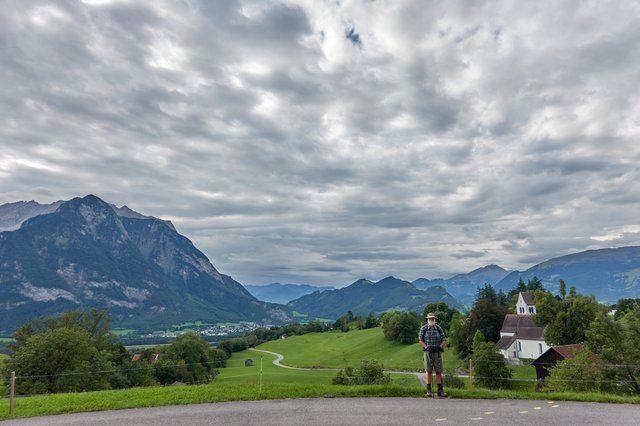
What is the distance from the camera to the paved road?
11.7 metres

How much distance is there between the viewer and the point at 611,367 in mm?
22766

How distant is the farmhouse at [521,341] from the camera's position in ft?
263

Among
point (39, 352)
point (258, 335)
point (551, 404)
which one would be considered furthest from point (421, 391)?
point (258, 335)

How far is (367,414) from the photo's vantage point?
12578 millimetres

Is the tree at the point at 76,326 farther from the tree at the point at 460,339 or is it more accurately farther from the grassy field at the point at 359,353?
the tree at the point at 460,339

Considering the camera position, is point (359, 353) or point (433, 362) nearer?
point (433, 362)

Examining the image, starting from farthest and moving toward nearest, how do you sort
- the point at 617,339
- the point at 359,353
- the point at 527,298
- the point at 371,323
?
1. the point at 371,323
2. the point at 359,353
3. the point at 527,298
4. the point at 617,339

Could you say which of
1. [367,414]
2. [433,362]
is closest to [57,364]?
[367,414]

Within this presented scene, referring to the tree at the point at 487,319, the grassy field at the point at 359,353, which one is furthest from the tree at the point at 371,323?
the tree at the point at 487,319

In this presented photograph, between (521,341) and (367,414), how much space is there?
82.5 metres

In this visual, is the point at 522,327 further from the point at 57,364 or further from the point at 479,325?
the point at 57,364

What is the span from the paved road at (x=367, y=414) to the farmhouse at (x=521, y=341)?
73181 mm

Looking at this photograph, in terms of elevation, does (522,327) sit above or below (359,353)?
above

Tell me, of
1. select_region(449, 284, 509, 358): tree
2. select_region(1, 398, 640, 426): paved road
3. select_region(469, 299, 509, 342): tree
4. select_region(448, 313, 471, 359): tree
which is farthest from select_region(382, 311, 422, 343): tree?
select_region(1, 398, 640, 426): paved road
